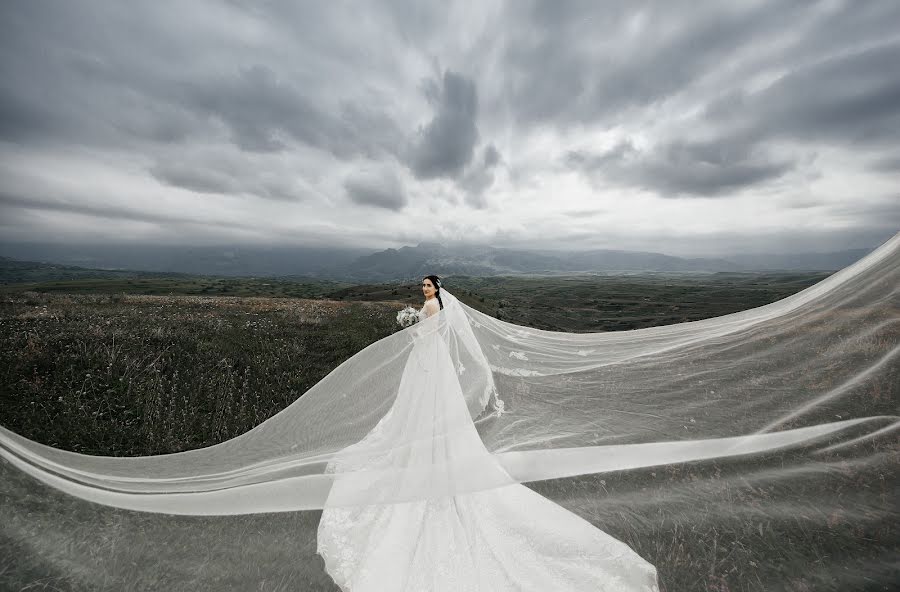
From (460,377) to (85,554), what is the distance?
16.5 feet

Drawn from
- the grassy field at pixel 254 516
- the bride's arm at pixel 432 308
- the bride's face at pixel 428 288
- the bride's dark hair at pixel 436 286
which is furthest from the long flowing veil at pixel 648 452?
the bride's dark hair at pixel 436 286

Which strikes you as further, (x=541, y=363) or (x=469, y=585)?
(x=541, y=363)

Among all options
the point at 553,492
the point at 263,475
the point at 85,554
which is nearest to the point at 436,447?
the point at 553,492

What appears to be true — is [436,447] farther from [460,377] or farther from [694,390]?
[694,390]

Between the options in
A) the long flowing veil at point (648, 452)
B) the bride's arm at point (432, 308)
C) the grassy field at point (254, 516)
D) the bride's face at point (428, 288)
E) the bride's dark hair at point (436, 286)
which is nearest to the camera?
the grassy field at point (254, 516)

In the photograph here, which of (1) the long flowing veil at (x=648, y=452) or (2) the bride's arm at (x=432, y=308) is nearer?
(1) the long flowing veil at (x=648, y=452)

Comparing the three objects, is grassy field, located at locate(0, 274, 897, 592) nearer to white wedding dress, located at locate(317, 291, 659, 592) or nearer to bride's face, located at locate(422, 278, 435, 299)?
white wedding dress, located at locate(317, 291, 659, 592)

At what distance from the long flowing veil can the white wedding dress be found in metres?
0.06

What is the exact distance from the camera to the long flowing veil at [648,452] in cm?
348

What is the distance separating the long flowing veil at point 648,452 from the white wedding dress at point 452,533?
0.21 feet

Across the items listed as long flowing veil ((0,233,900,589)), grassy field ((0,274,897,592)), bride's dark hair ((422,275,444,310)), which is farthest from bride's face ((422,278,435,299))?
grassy field ((0,274,897,592))

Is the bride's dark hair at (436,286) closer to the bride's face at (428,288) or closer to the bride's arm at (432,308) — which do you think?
the bride's face at (428,288)

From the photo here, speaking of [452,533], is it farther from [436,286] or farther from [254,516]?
[436,286]

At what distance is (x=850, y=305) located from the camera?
4172mm
